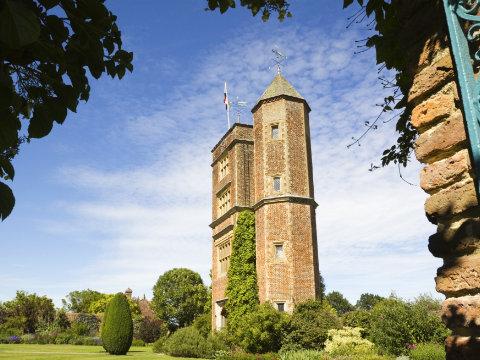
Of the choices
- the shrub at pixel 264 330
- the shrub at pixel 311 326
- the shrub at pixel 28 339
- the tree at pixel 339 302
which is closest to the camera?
the shrub at pixel 311 326

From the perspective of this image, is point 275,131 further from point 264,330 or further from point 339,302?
point 339,302

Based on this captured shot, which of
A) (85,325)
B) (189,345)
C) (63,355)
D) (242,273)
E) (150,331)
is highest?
(242,273)

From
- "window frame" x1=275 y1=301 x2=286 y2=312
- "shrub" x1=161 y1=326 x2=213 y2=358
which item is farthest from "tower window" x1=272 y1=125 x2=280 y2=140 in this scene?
"shrub" x1=161 y1=326 x2=213 y2=358

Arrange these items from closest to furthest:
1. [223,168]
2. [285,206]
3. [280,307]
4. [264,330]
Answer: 1. [264,330]
2. [280,307]
3. [285,206]
4. [223,168]

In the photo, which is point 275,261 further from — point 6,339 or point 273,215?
point 6,339

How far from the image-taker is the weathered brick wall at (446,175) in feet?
6.40

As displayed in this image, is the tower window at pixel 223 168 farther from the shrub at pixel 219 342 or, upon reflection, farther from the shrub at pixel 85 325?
the shrub at pixel 85 325

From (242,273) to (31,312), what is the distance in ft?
103

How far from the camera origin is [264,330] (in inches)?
723

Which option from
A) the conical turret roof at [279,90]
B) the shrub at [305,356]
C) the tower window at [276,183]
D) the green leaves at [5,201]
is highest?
the conical turret roof at [279,90]

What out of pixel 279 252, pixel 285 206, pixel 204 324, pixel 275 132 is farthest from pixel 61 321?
pixel 275 132

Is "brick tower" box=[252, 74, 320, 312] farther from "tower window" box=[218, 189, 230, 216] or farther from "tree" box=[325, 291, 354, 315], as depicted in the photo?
"tree" box=[325, 291, 354, 315]

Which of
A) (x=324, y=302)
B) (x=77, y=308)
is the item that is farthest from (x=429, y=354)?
(x=77, y=308)

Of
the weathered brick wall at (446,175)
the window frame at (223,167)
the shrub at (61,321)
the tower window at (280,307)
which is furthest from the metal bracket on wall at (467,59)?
the shrub at (61,321)
